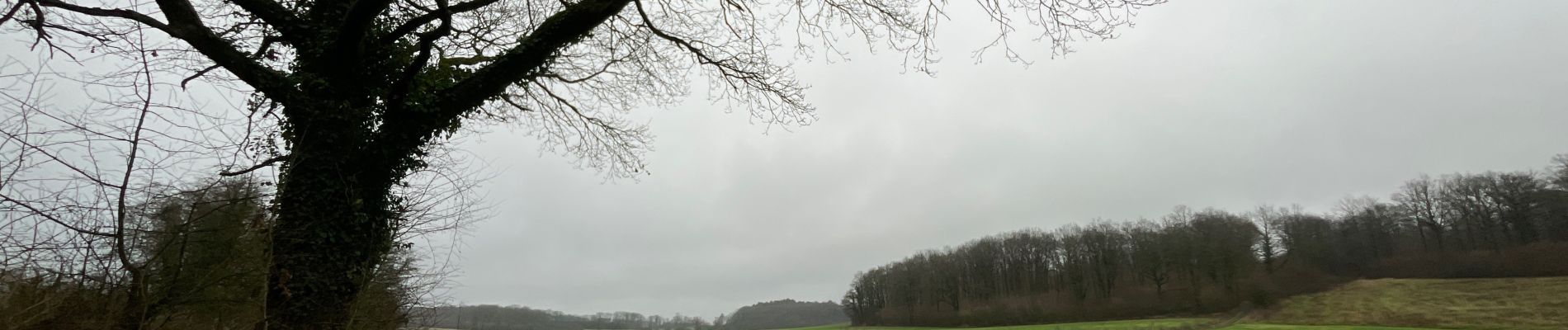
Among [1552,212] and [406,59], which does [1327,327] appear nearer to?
[1552,212]

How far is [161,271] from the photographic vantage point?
3613 mm

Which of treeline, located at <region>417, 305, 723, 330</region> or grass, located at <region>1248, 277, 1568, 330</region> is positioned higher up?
treeline, located at <region>417, 305, 723, 330</region>

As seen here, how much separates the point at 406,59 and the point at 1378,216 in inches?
4021

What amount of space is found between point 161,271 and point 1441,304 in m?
69.4

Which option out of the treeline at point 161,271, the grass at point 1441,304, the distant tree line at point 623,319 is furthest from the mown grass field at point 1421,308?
the treeline at point 161,271

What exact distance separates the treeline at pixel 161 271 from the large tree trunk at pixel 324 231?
342 millimetres

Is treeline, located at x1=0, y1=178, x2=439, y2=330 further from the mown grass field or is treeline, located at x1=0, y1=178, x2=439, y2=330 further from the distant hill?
the distant hill

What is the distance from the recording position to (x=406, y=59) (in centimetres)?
602

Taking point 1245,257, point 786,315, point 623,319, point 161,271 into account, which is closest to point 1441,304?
point 1245,257

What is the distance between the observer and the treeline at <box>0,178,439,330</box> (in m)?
3.38

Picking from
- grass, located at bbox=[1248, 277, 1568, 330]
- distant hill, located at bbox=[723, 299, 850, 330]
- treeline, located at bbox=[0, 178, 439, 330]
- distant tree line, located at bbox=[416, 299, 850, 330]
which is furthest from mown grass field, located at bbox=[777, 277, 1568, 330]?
distant hill, located at bbox=[723, 299, 850, 330]

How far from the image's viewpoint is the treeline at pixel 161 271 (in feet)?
11.1

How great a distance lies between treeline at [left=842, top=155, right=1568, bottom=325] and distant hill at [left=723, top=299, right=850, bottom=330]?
5584 centimetres

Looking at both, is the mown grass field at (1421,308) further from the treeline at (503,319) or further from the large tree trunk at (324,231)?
the large tree trunk at (324,231)
